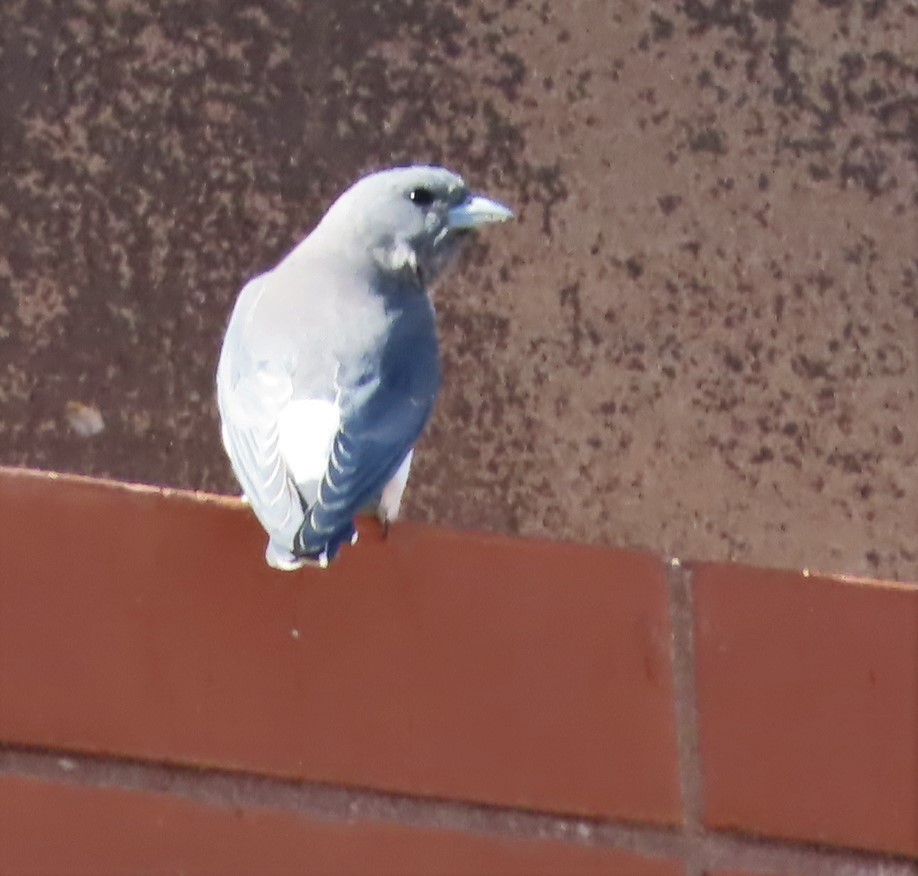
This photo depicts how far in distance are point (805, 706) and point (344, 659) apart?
1.09ft

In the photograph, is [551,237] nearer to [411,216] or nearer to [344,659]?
[411,216]

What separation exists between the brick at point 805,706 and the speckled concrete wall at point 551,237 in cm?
61

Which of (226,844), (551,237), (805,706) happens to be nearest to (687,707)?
(805,706)

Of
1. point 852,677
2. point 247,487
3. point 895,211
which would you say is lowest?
point 852,677

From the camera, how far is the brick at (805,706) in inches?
42.3

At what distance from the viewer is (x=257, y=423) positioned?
4.41 ft

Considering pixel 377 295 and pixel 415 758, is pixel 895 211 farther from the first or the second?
pixel 415 758

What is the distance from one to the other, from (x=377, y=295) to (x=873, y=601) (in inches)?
27.3

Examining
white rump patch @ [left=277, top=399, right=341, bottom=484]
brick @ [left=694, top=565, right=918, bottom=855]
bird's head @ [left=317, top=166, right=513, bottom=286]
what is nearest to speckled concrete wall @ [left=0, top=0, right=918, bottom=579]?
bird's head @ [left=317, top=166, right=513, bottom=286]

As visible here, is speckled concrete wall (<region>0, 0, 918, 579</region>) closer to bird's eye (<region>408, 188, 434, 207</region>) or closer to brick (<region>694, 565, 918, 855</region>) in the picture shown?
bird's eye (<region>408, 188, 434, 207</region>)

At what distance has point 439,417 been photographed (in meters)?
1.73

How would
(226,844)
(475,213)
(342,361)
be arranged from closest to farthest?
(226,844) → (342,361) → (475,213)

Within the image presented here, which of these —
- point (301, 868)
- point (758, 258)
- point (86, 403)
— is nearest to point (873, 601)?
point (301, 868)

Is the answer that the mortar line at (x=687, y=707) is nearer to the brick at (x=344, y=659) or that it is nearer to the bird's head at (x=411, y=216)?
the brick at (x=344, y=659)
